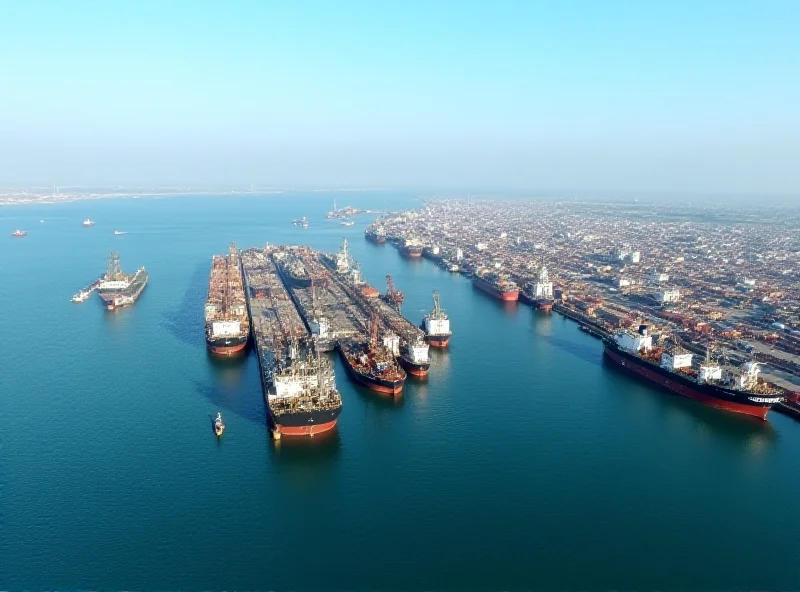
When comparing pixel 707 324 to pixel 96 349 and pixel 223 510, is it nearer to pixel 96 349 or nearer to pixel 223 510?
pixel 223 510

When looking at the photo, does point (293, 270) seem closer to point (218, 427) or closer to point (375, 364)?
point (375, 364)

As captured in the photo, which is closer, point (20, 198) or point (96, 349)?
point (96, 349)

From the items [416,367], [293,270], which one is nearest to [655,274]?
[293,270]

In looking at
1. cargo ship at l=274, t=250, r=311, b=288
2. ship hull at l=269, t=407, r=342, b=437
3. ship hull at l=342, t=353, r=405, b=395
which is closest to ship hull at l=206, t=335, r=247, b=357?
ship hull at l=342, t=353, r=405, b=395

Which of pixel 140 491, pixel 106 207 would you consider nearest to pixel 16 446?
pixel 140 491

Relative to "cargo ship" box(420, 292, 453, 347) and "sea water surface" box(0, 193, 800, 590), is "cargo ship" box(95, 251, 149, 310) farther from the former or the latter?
"cargo ship" box(420, 292, 453, 347)

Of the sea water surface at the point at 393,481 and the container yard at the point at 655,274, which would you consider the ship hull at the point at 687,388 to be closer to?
the sea water surface at the point at 393,481
